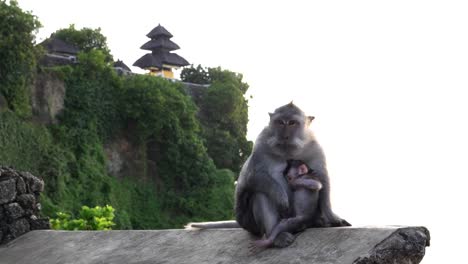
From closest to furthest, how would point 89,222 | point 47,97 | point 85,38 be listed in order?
→ point 89,222 → point 47,97 → point 85,38

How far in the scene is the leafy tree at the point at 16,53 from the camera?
25.1 m

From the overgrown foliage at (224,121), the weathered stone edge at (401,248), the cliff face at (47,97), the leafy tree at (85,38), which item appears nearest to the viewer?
the weathered stone edge at (401,248)

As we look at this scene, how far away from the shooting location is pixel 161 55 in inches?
1486

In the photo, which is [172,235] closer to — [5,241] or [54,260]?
[54,260]

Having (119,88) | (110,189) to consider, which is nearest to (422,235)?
(110,189)

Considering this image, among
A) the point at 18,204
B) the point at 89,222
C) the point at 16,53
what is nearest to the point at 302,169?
the point at 18,204

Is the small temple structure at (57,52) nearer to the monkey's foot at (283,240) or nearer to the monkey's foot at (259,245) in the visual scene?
the monkey's foot at (259,245)

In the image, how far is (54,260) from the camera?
24.6 feet

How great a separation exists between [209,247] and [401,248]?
1.62 metres

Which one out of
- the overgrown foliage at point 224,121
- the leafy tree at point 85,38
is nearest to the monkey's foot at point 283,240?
the leafy tree at point 85,38

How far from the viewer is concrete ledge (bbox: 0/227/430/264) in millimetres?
5234

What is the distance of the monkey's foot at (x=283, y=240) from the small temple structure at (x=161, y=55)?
32.2 m

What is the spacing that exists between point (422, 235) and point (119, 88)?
87.0ft

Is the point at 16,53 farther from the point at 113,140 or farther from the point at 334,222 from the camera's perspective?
the point at 334,222
